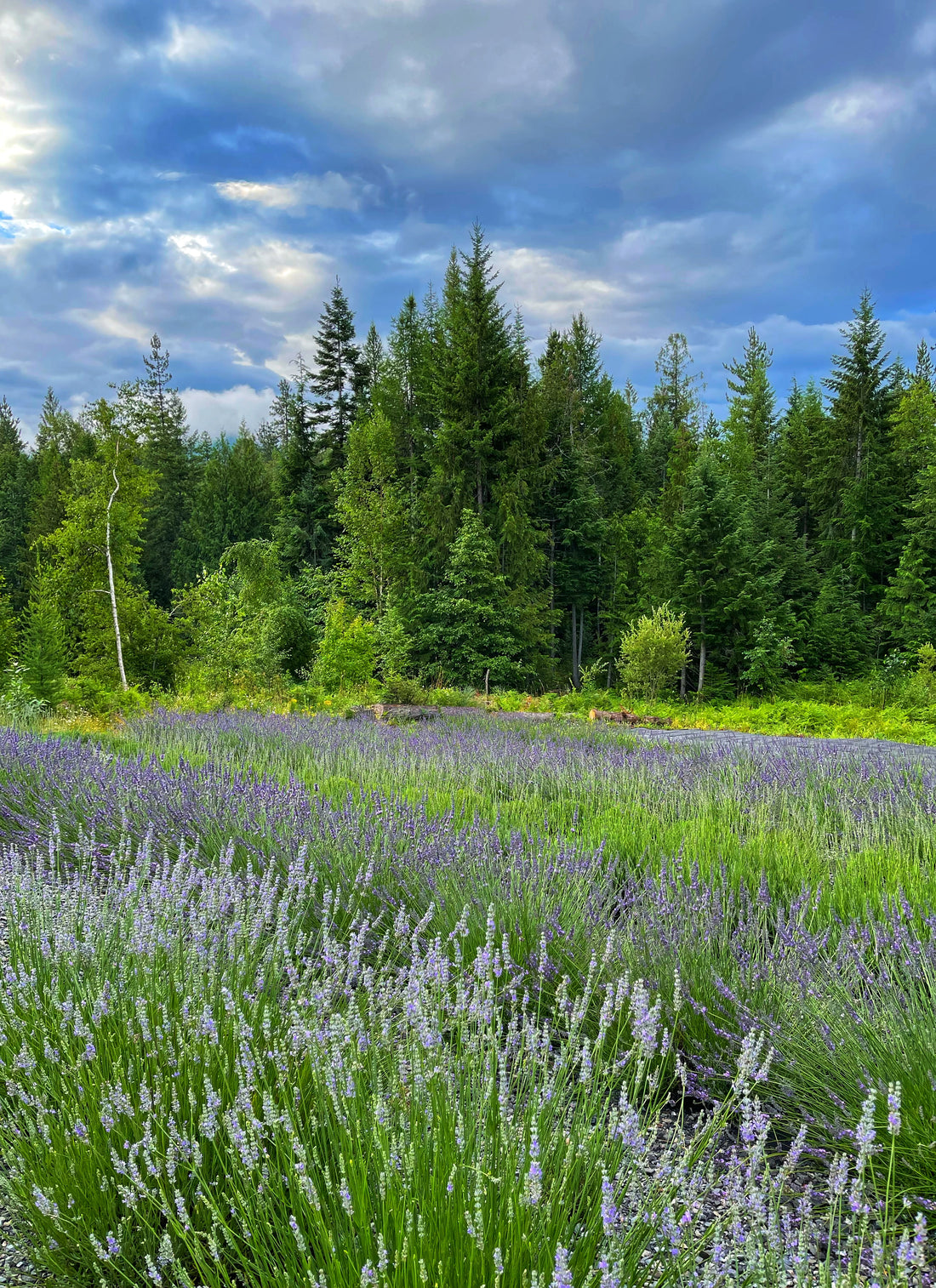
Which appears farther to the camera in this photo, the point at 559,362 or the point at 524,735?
the point at 559,362

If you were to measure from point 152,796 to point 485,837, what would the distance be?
7.82 ft

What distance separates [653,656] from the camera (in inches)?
756

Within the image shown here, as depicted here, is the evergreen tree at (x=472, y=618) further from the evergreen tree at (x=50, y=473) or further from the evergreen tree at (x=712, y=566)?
the evergreen tree at (x=50, y=473)

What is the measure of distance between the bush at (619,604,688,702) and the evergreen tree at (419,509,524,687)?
518 centimetres

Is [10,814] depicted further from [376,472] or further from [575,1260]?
[376,472]

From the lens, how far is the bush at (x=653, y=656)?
62.9ft

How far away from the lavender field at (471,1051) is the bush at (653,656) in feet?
47.8

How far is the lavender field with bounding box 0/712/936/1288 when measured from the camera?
1244mm

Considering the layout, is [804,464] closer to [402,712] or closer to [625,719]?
[625,719]

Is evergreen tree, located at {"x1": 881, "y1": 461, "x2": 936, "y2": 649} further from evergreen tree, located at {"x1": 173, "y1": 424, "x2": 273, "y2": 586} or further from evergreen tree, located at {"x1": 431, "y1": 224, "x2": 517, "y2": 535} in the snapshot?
evergreen tree, located at {"x1": 173, "y1": 424, "x2": 273, "y2": 586}

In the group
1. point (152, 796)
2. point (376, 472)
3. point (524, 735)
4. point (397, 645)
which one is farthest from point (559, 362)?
point (152, 796)

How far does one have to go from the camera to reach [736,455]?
34.3 meters

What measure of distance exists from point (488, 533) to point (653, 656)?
26.5ft

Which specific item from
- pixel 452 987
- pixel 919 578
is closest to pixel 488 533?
pixel 919 578
